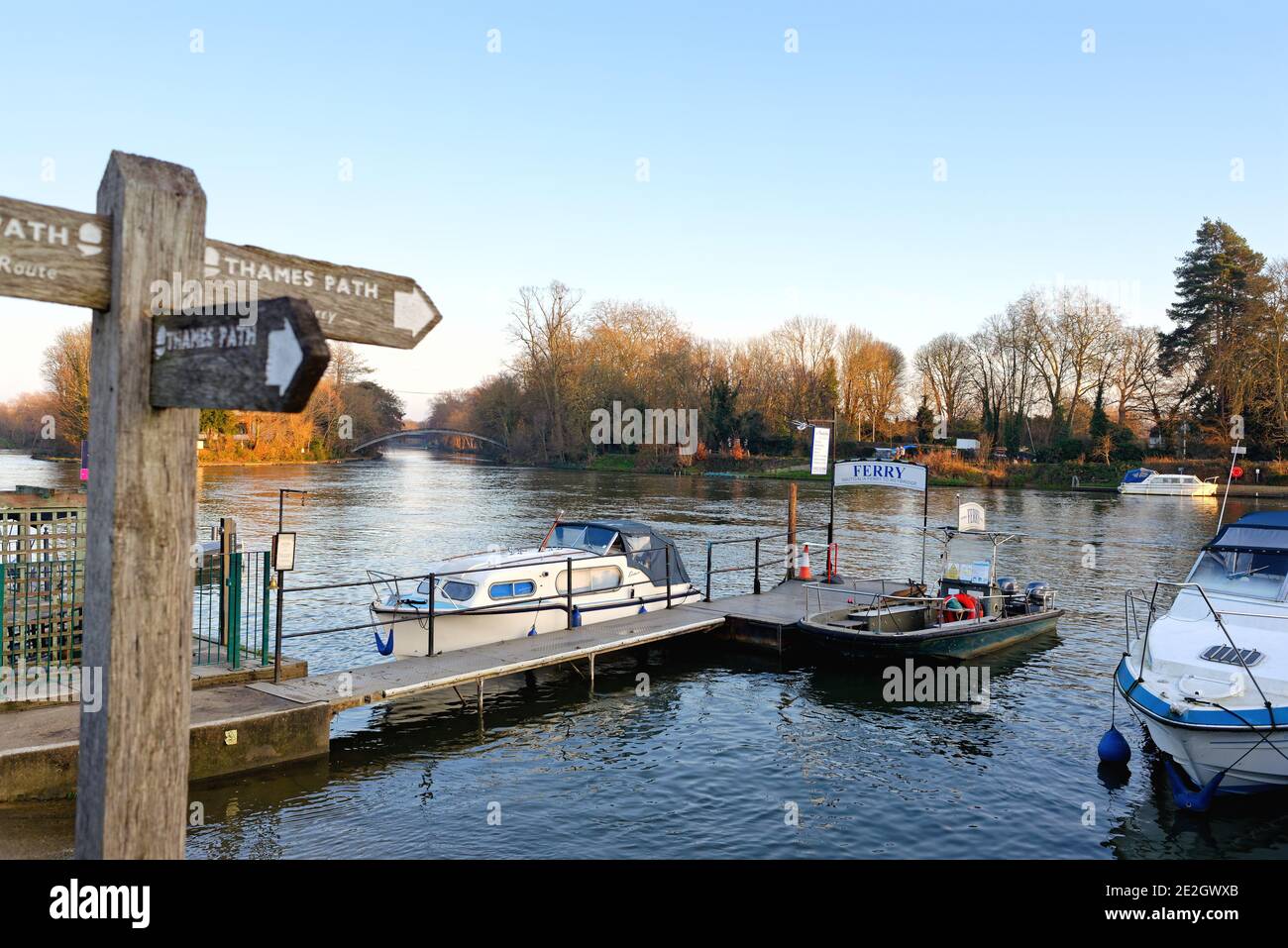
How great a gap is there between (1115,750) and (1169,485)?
206ft

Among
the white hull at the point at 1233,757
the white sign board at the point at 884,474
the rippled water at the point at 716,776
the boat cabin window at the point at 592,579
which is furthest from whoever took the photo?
the white sign board at the point at 884,474

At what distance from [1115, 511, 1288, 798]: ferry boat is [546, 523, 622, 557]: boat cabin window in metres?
9.63

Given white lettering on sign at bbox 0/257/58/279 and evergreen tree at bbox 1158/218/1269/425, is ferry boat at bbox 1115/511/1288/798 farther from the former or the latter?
evergreen tree at bbox 1158/218/1269/425

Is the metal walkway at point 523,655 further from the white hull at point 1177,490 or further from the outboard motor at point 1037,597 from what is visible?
the white hull at point 1177,490

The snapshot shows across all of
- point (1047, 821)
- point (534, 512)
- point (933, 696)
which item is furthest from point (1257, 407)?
point (1047, 821)

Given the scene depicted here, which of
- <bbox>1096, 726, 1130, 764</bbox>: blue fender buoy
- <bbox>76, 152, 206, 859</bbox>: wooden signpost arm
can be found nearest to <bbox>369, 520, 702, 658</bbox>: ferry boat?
<bbox>1096, 726, 1130, 764</bbox>: blue fender buoy

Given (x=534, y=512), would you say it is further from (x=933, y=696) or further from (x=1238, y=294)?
(x=1238, y=294)

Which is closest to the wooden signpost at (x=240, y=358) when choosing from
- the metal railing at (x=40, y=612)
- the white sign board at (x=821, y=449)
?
the metal railing at (x=40, y=612)

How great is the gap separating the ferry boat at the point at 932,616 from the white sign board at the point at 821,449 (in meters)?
3.74

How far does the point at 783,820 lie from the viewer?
36.0 ft

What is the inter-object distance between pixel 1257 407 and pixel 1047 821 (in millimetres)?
68368

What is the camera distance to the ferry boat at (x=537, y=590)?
1606cm

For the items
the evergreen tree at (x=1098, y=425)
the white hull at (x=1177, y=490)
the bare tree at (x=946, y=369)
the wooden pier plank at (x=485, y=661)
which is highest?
the bare tree at (x=946, y=369)

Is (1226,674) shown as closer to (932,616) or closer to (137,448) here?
(932,616)
